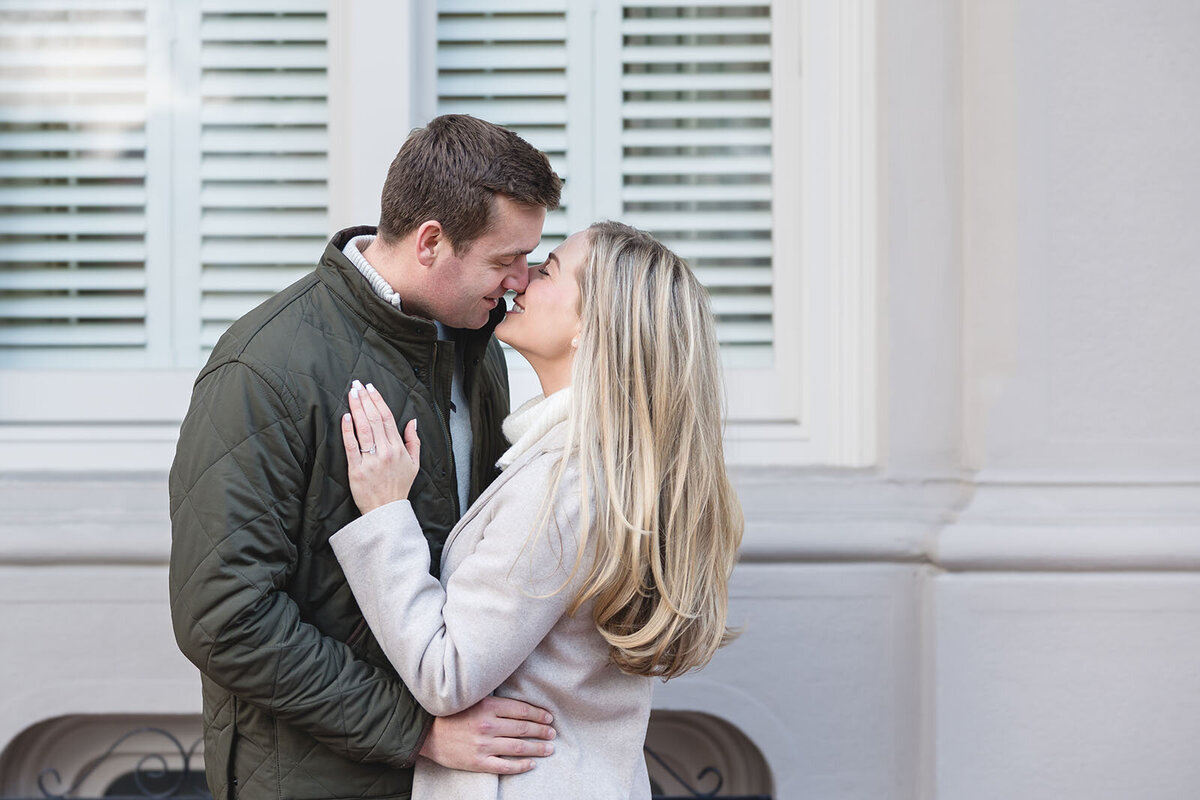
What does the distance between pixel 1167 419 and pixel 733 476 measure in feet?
3.84

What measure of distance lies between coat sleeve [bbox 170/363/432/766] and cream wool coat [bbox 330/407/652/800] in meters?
0.10

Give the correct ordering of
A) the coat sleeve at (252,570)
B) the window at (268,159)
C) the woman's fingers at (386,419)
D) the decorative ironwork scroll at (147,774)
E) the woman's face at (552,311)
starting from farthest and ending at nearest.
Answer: the window at (268,159)
the decorative ironwork scroll at (147,774)
the woman's face at (552,311)
the woman's fingers at (386,419)
the coat sleeve at (252,570)

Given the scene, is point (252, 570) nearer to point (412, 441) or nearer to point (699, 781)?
point (412, 441)

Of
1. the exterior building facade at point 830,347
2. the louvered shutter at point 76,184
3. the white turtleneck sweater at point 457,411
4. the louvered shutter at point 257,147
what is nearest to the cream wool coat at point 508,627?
the white turtleneck sweater at point 457,411

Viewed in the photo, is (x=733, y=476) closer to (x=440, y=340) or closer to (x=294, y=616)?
(x=440, y=340)

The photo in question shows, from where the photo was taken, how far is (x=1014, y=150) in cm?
269

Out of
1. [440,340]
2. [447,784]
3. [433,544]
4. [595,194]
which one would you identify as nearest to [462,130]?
[440,340]

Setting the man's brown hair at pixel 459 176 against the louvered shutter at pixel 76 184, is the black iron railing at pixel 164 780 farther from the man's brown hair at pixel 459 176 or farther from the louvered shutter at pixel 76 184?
the man's brown hair at pixel 459 176

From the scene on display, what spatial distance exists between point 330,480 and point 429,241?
0.46 m

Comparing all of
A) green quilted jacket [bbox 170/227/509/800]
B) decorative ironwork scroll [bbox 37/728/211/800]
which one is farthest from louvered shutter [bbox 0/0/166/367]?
green quilted jacket [bbox 170/227/509/800]

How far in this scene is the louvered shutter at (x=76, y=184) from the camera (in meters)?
3.08

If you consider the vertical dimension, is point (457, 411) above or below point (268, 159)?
below

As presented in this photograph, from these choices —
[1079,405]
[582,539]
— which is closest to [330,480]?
[582,539]

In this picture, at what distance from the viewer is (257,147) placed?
3.11m
